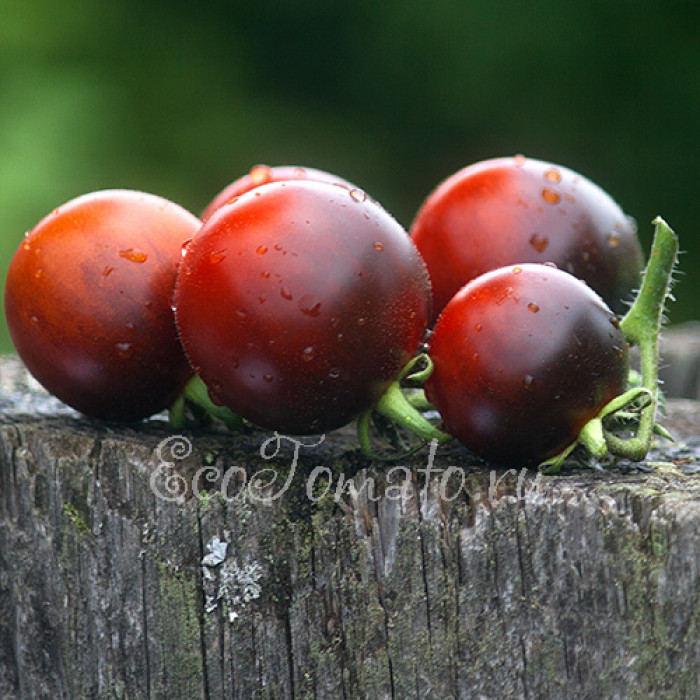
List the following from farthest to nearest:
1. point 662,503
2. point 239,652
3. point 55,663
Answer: point 55,663 → point 239,652 → point 662,503

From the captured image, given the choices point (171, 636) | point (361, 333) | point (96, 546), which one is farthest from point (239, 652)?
point (361, 333)

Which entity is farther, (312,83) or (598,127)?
(312,83)

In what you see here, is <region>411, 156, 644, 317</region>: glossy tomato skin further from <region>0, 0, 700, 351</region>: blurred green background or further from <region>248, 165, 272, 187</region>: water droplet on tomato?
<region>0, 0, 700, 351</region>: blurred green background

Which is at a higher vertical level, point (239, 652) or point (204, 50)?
point (204, 50)

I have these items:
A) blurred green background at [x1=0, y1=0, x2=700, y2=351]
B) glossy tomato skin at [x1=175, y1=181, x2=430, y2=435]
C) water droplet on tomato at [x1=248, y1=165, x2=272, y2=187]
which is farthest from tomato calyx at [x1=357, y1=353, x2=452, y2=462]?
blurred green background at [x1=0, y1=0, x2=700, y2=351]

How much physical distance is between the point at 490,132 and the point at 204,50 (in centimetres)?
147

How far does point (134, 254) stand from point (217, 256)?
7.5 inches

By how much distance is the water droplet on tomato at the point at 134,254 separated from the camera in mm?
1326

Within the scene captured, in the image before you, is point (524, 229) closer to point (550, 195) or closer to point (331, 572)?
point (550, 195)

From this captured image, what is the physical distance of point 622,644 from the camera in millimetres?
1129

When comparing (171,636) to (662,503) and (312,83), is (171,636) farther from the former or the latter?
(312,83)

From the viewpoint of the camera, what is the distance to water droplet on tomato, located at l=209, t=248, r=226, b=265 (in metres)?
1.18

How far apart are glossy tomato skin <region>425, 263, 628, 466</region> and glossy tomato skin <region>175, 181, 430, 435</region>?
0.07m

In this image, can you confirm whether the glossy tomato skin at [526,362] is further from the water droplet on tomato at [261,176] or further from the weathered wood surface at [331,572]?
the water droplet on tomato at [261,176]
